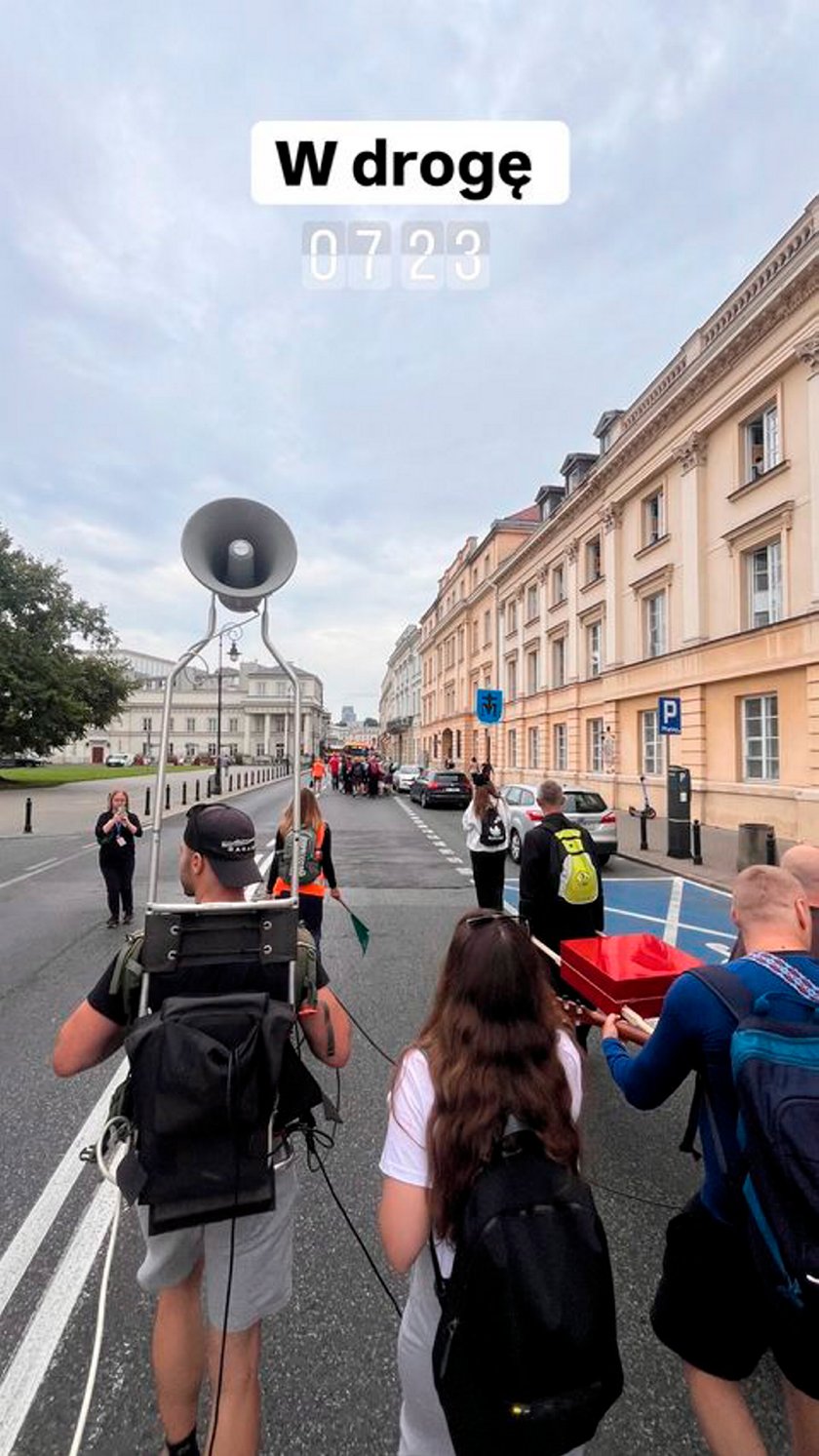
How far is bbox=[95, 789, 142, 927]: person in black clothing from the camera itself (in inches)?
301

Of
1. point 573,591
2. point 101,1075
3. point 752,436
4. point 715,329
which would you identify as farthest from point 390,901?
point 573,591

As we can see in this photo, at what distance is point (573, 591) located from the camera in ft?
89.5

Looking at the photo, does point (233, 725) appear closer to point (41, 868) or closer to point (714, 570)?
point (714, 570)

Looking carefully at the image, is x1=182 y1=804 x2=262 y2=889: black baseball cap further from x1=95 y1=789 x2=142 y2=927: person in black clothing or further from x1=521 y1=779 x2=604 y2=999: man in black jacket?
x1=95 y1=789 x2=142 y2=927: person in black clothing

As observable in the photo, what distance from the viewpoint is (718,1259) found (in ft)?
5.55

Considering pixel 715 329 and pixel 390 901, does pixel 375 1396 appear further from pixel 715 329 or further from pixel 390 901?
pixel 715 329

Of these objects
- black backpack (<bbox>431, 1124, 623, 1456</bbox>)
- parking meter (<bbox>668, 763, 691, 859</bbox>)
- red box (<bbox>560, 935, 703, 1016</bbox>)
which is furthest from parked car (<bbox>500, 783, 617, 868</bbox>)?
black backpack (<bbox>431, 1124, 623, 1456</bbox>)

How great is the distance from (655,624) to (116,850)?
59.8ft

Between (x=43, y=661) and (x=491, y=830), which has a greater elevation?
(x=43, y=661)

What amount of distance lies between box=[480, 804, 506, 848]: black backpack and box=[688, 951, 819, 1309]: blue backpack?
17.5ft

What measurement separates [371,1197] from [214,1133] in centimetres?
181

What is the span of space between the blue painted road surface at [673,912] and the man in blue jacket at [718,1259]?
4530mm

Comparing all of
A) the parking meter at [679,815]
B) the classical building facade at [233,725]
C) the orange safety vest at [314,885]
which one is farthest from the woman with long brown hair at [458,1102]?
the classical building facade at [233,725]

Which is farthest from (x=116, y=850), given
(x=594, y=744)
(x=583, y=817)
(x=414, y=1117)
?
(x=594, y=744)
